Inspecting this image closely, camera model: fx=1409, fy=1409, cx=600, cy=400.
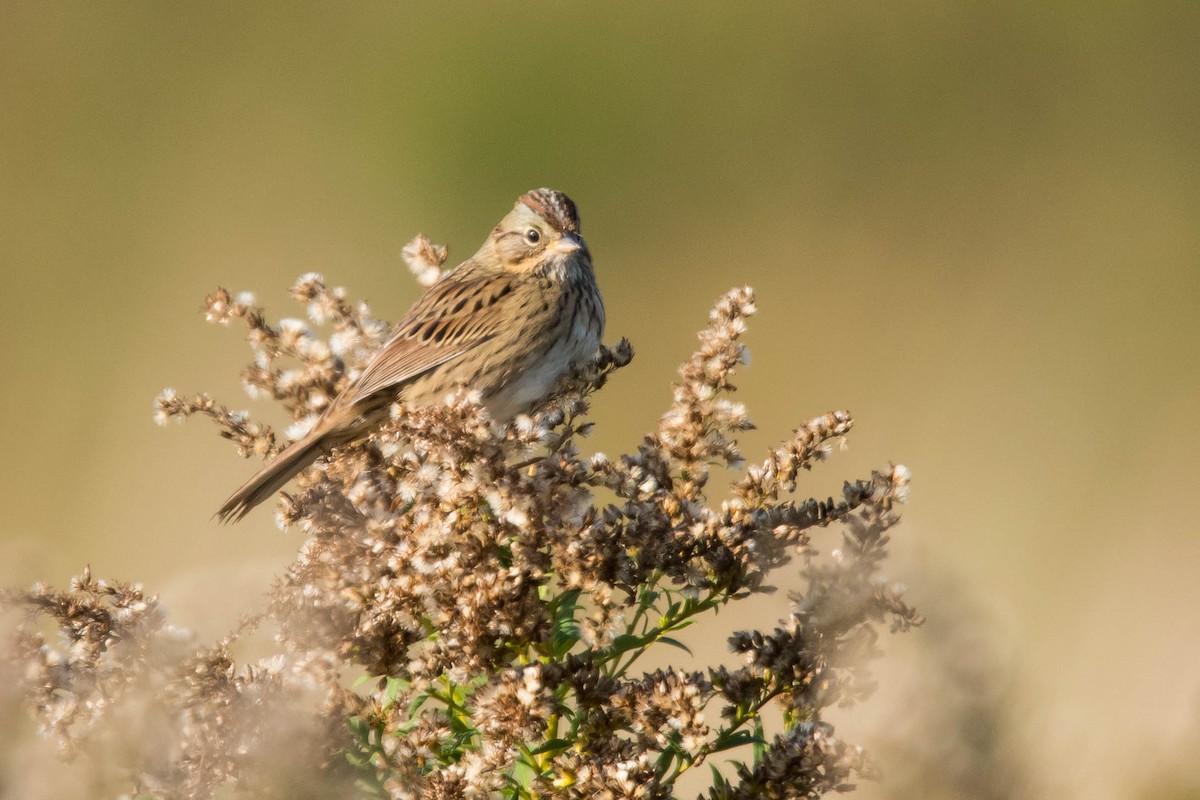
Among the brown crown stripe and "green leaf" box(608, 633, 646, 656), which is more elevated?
the brown crown stripe

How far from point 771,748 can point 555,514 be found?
0.47m

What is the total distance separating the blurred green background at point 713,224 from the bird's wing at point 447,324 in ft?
Result: 4.50

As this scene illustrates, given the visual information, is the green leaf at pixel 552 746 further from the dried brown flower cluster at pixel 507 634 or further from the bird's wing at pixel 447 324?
the bird's wing at pixel 447 324

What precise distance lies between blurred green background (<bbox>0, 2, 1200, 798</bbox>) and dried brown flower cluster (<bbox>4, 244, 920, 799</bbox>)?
283 cm

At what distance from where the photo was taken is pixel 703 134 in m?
9.57

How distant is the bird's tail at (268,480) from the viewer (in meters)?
2.99

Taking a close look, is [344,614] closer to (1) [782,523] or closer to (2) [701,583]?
(2) [701,583]

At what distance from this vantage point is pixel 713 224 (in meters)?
8.80

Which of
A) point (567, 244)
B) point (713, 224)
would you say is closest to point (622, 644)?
point (567, 244)

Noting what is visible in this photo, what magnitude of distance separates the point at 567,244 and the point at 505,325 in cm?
32

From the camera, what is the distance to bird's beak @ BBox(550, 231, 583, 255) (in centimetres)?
423

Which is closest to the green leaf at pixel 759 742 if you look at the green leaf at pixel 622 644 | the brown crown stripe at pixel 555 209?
the green leaf at pixel 622 644

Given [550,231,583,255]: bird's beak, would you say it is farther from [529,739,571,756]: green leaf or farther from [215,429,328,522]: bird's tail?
→ [529,739,571,756]: green leaf

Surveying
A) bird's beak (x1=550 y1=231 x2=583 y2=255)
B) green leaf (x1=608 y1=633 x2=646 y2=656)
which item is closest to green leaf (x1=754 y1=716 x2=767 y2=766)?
green leaf (x1=608 y1=633 x2=646 y2=656)
